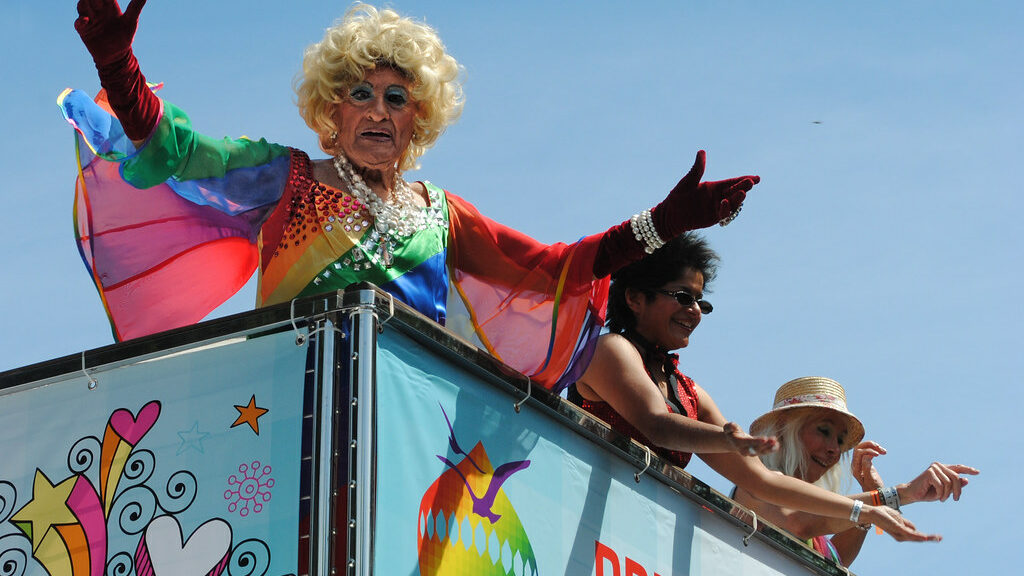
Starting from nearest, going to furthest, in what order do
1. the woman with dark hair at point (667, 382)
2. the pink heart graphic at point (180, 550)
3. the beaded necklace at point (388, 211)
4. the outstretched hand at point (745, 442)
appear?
1. the pink heart graphic at point (180, 550)
2. the outstretched hand at point (745, 442)
3. the beaded necklace at point (388, 211)
4. the woman with dark hair at point (667, 382)

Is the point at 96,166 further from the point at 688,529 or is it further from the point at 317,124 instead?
the point at 688,529

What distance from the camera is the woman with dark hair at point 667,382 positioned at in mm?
4895

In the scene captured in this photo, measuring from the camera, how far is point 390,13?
193 inches

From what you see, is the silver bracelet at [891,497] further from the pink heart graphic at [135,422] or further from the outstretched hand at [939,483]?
the pink heart graphic at [135,422]

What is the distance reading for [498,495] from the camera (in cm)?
407

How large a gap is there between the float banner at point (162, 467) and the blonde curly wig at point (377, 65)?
1196 mm

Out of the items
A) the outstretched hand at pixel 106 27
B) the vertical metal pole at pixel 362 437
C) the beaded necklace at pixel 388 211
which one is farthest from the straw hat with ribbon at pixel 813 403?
the outstretched hand at pixel 106 27

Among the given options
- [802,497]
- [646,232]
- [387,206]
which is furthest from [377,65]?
[802,497]

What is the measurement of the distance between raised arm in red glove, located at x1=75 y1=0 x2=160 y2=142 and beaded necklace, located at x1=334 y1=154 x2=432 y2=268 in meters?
0.76

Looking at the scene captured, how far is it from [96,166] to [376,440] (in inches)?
54.6

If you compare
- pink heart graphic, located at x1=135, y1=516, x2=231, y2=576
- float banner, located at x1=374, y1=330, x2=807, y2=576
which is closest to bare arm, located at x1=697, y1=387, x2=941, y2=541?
float banner, located at x1=374, y1=330, x2=807, y2=576

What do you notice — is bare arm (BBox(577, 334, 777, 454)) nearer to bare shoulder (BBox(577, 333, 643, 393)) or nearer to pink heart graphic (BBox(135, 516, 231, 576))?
bare shoulder (BBox(577, 333, 643, 393))

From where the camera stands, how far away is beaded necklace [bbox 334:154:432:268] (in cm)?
452

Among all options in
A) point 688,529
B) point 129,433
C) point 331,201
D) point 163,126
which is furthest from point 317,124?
point 688,529
